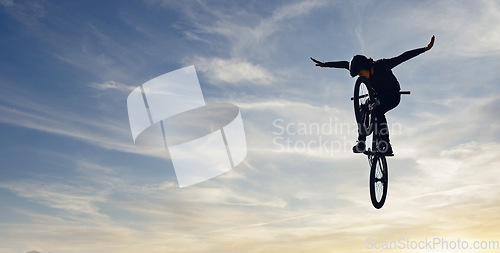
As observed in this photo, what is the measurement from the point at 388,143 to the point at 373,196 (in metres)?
2.35

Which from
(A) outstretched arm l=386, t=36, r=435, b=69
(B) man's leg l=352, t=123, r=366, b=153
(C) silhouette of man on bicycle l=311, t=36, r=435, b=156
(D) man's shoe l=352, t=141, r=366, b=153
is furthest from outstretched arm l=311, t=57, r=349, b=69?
(D) man's shoe l=352, t=141, r=366, b=153

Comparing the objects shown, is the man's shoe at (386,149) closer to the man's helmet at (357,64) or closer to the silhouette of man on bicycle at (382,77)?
the silhouette of man on bicycle at (382,77)

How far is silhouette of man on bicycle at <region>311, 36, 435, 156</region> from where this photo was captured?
1756cm

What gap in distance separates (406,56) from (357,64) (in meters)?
2.04

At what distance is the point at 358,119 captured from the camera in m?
17.8

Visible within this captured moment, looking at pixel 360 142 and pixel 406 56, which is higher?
pixel 406 56

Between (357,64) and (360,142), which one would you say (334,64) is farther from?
(360,142)

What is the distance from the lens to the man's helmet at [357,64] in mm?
17469

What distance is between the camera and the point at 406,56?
59.0ft

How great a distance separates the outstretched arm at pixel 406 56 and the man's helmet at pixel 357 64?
1.22 meters

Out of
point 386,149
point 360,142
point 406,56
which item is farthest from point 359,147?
point 406,56

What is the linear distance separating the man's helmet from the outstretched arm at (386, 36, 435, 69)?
122cm

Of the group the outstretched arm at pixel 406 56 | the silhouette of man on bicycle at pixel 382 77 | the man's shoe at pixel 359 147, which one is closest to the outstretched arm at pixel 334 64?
the silhouette of man on bicycle at pixel 382 77

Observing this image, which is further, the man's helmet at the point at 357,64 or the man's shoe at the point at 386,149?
the man's shoe at the point at 386,149
